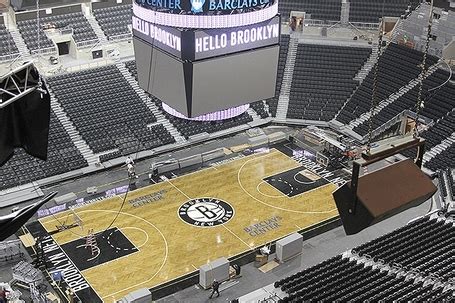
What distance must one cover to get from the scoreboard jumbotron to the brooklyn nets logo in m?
4.16

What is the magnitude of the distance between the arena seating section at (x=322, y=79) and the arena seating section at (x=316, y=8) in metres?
2.75

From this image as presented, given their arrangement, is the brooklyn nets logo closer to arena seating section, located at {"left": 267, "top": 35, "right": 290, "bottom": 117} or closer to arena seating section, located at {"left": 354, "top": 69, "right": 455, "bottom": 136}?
arena seating section, located at {"left": 267, "top": 35, "right": 290, "bottom": 117}

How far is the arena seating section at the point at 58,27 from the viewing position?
40375 millimetres

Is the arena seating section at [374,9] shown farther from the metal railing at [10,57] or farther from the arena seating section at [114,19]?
the metal railing at [10,57]

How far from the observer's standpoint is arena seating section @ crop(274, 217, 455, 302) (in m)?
22.2

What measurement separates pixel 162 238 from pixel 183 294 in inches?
158

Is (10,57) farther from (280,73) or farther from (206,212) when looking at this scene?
(280,73)

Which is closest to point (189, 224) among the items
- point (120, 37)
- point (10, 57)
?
point (10, 57)

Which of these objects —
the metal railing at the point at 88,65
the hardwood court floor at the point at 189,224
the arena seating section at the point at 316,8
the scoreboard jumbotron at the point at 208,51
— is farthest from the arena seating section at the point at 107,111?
the arena seating section at the point at 316,8

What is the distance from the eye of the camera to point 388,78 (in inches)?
1665

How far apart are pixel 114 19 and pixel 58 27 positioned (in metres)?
4.11

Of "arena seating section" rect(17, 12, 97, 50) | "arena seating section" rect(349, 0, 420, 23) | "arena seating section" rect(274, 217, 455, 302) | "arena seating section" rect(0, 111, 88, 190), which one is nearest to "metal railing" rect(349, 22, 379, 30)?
"arena seating section" rect(349, 0, 420, 23)

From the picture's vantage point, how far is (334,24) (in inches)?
1810

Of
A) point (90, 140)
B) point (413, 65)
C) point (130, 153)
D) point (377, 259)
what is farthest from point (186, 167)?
A: point (413, 65)
